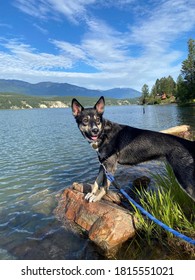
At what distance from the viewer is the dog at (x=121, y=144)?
6.36 metres

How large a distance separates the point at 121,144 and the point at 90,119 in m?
1.16

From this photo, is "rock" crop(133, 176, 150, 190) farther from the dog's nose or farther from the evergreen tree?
the evergreen tree

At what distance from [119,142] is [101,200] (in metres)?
1.80

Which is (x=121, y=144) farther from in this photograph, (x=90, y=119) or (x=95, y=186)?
(x=95, y=186)

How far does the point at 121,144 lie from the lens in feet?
24.0

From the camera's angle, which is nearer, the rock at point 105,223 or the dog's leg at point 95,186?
the rock at point 105,223

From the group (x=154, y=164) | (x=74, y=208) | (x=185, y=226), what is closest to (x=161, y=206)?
(x=185, y=226)

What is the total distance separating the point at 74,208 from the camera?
7.86m

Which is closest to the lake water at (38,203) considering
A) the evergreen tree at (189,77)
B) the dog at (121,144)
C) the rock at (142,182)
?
the dog at (121,144)

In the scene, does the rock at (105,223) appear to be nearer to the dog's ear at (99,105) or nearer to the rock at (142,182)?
the dog's ear at (99,105)

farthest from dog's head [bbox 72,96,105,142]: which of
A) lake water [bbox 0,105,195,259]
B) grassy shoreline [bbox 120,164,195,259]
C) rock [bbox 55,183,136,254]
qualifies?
lake water [bbox 0,105,195,259]

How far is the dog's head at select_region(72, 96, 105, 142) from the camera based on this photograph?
7.26 m
